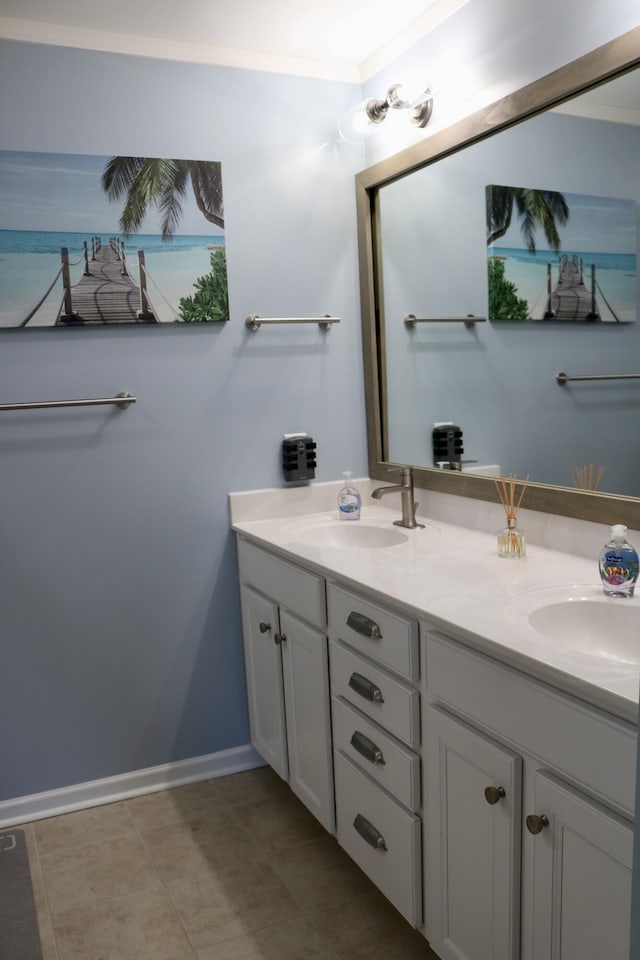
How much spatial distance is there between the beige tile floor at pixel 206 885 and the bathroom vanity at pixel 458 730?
0.52 feet

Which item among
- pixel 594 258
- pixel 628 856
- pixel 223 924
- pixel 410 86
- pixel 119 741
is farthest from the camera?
pixel 119 741

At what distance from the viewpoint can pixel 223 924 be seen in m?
1.89

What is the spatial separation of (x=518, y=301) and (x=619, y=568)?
79 cm

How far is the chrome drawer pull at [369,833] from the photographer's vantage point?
5.68ft

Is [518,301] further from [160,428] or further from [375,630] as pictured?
[160,428]

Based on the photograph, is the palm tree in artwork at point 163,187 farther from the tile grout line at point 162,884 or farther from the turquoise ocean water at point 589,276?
the tile grout line at point 162,884

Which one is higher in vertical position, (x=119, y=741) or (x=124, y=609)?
(x=124, y=609)

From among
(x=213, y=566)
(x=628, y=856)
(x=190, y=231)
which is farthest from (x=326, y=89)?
(x=628, y=856)

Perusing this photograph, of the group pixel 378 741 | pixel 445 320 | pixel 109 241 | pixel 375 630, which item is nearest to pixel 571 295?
pixel 445 320

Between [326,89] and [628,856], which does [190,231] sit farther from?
[628,856]

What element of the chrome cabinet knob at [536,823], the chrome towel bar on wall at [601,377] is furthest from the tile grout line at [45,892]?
the chrome towel bar on wall at [601,377]

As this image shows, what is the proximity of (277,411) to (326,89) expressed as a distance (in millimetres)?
1044

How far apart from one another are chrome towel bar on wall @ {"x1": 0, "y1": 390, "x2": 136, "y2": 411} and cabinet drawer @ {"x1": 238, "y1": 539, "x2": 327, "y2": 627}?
55 cm

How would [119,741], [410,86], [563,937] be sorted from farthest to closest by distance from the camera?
[119,741] < [410,86] < [563,937]
